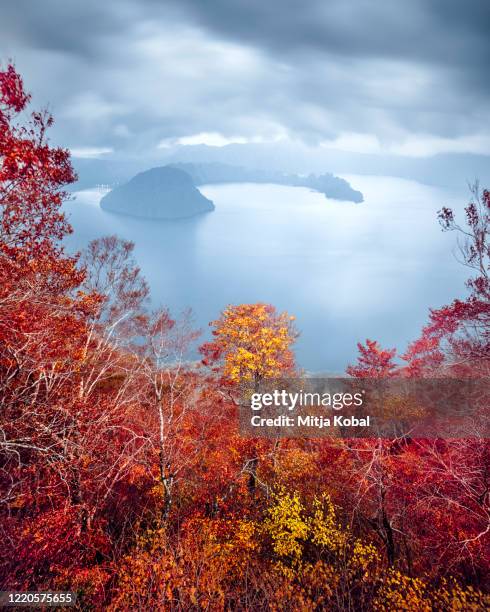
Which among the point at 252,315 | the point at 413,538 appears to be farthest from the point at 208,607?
the point at 252,315

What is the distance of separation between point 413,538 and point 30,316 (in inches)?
633

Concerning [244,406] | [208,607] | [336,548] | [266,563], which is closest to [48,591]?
[208,607]

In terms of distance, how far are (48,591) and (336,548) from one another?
9879 millimetres

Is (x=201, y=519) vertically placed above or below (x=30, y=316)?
below

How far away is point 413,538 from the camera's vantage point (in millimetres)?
13906

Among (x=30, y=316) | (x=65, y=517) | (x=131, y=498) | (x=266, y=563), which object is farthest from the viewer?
(x=131, y=498)

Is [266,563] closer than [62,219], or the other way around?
[266,563]

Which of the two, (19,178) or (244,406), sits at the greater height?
(19,178)

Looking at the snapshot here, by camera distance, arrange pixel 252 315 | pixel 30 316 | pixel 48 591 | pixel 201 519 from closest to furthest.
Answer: pixel 48 591
pixel 30 316
pixel 201 519
pixel 252 315

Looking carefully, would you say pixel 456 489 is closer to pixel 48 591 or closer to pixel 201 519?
pixel 201 519

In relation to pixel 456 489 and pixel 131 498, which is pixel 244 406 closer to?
pixel 131 498

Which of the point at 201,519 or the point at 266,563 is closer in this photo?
the point at 266,563

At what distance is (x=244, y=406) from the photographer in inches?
822

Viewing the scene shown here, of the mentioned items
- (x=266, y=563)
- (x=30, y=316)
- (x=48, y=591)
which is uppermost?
(x=30, y=316)
